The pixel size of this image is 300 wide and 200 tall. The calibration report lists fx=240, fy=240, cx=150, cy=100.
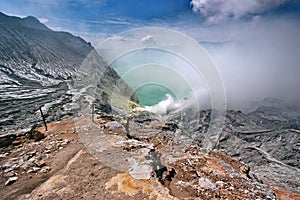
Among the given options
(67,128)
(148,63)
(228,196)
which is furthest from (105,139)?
(228,196)

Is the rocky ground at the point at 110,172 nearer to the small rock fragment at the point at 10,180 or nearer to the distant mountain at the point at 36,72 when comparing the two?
the small rock fragment at the point at 10,180

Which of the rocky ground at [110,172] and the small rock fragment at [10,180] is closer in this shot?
the rocky ground at [110,172]

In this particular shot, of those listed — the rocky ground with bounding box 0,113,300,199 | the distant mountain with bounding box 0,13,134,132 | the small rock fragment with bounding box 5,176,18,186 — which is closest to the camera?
the rocky ground with bounding box 0,113,300,199

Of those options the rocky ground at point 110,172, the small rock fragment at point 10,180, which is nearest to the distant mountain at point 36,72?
the rocky ground at point 110,172

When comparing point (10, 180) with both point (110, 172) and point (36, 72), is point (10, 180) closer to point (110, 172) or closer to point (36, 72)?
point (110, 172)

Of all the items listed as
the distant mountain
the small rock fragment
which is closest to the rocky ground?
the small rock fragment

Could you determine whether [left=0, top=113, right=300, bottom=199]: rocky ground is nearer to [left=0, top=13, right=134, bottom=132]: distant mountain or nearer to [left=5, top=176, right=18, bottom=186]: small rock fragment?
[left=5, top=176, right=18, bottom=186]: small rock fragment

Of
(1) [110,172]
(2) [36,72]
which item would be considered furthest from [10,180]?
(2) [36,72]

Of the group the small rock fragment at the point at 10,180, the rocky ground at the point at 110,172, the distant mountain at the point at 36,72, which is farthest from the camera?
the distant mountain at the point at 36,72
